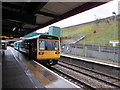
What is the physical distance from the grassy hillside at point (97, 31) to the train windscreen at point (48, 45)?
1557cm

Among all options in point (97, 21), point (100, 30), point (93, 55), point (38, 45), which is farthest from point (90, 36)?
point (38, 45)

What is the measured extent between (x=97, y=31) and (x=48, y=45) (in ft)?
77.7

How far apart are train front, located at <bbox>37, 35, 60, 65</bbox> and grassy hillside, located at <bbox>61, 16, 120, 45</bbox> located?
15.6 meters

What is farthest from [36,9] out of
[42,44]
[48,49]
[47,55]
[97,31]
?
[97,31]

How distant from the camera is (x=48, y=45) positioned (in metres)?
7.76

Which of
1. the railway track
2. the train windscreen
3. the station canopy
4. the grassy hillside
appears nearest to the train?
the train windscreen

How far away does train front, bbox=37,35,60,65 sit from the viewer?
293 inches

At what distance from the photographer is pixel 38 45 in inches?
291

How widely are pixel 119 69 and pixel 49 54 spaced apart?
18.5ft

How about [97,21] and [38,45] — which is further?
[97,21]

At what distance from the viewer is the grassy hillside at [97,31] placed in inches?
922

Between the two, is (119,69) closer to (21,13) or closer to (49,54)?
(49,54)

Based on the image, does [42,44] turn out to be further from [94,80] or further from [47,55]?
[94,80]

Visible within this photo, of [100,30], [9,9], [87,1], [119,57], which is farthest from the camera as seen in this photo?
[100,30]
